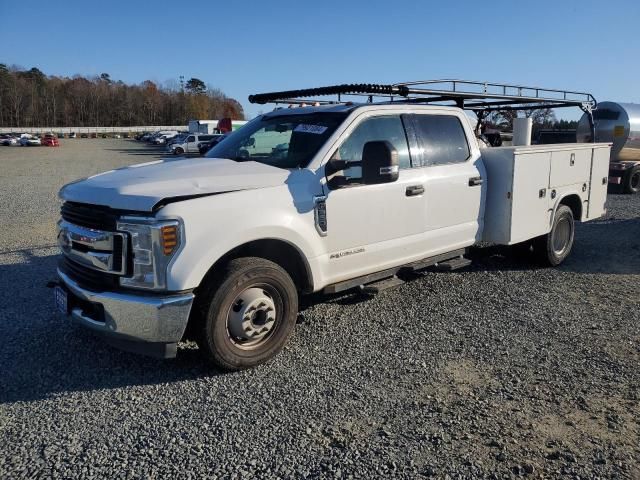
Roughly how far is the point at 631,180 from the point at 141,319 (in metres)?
16.6

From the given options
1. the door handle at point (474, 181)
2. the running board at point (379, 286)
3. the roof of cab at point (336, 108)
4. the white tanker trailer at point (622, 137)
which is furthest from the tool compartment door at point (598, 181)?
the white tanker trailer at point (622, 137)

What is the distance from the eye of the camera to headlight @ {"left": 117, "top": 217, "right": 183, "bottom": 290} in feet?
11.6

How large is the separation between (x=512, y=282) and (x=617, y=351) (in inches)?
79.0

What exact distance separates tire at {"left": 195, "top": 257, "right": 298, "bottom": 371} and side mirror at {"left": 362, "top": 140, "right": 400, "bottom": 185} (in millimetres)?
1047

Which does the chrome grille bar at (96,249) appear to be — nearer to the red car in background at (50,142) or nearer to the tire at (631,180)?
the tire at (631,180)

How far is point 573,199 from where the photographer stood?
7293 millimetres

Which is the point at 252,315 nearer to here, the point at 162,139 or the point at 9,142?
the point at 162,139

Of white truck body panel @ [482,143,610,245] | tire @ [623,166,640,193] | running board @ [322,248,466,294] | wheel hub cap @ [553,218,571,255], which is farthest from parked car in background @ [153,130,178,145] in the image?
running board @ [322,248,466,294]

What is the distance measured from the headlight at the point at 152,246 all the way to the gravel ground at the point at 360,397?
0.83 m

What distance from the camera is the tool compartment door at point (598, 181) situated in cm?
738

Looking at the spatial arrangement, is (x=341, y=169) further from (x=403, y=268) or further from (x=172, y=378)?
(x=172, y=378)

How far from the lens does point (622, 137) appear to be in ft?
52.6

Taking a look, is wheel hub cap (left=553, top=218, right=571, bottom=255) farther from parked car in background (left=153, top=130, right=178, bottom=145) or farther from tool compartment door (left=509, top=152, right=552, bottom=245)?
parked car in background (left=153, top=130, right=178, bottom=145)

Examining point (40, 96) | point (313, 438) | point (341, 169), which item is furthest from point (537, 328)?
point (40, 96)
